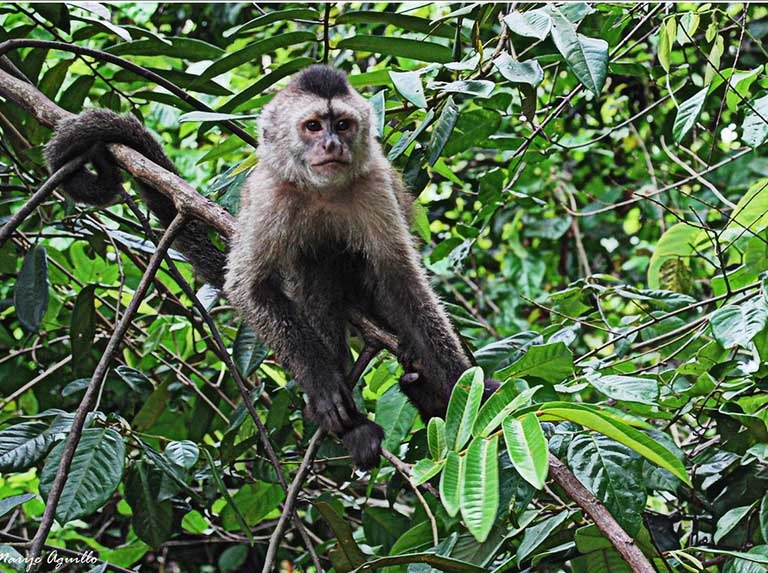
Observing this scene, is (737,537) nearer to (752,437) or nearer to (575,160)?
(752,437)

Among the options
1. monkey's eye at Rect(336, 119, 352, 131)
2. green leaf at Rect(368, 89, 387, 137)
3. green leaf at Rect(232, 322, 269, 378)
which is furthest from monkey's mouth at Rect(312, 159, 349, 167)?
green leaf at Rect(232, 322, 269, 378)

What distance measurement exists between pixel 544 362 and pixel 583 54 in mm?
785

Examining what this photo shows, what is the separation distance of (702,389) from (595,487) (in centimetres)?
62

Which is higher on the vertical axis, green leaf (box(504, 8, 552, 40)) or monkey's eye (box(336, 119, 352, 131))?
green leaf (box(504, 8, 552, 40))

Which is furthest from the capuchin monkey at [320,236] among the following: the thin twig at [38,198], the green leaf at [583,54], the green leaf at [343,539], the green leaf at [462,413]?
the green leaf at [462,413]

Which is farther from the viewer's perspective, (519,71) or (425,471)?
(519,71)

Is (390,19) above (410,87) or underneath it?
above

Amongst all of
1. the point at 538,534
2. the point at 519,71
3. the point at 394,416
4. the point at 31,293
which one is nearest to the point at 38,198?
the point at 31,293

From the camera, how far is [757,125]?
8.14 ft

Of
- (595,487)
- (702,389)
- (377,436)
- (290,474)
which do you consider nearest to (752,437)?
(702,389)

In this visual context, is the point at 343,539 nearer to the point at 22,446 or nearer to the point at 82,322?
the point at 22,446

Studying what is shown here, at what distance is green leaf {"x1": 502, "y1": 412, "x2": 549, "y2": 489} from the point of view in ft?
4.03

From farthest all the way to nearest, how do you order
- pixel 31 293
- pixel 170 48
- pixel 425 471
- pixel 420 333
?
pixel 170 48 → pixel 420 333 → pixel 31 293 → pixel 425 471

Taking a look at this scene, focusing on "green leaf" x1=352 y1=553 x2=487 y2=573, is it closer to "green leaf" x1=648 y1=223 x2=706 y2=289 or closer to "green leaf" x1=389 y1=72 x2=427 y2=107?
"green leaf" x1=389 y1=72 x2=427 y2=107
